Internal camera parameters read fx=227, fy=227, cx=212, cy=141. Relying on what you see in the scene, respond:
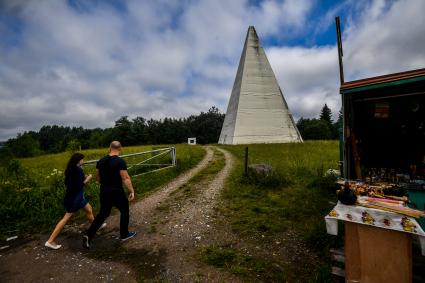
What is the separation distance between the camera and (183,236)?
5168mm

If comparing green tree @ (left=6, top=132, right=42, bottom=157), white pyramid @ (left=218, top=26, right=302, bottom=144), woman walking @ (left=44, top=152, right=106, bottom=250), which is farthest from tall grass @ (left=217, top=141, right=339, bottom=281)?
green tree @ (left=6, top=132, right=42, bottom=157)

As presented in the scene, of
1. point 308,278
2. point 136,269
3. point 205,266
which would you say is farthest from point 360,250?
point 136,269

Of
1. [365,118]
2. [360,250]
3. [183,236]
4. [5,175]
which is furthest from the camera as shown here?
[5,175]

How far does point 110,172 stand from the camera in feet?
15.0

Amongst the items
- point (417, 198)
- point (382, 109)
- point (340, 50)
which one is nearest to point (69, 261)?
point (417, 198)

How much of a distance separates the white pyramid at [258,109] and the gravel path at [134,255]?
66.1 feet

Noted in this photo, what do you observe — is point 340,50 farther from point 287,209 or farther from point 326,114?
point 326,114

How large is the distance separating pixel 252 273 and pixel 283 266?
593mm

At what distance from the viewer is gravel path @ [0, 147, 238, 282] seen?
380 cm

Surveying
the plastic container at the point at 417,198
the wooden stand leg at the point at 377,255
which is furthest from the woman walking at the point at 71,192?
the plastic container at the point at 417,198

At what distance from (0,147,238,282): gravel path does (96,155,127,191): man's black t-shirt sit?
1.33 m

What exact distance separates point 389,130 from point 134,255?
7.14 metres

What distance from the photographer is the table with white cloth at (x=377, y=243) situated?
2.71 metres

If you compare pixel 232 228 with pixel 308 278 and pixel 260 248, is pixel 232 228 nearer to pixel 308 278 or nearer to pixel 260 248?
pixel 260 248
